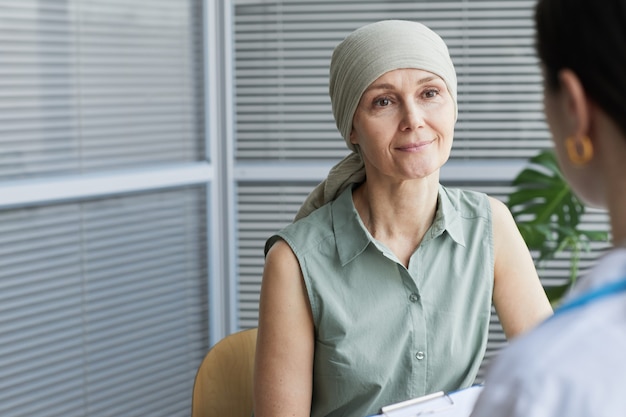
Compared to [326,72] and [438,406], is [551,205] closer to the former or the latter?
[326,72]

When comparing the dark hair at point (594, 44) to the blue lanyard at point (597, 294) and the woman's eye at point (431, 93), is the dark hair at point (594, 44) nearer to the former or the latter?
the blue lanyard at point (597, 294)

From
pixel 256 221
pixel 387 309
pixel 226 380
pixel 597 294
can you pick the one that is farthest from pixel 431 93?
pixel 256 221

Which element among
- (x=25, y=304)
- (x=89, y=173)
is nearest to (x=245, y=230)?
(x=89, y=173)

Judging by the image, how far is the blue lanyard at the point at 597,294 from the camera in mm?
693

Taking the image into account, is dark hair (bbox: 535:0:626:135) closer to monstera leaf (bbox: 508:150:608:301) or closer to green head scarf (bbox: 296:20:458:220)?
green head scarf (bbox: 296:20:458:220)

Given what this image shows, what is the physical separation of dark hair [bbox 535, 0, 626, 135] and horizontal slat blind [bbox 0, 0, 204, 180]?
6.24 feet

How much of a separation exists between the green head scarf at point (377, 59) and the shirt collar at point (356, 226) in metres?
0.15

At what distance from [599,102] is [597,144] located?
0.14 feet

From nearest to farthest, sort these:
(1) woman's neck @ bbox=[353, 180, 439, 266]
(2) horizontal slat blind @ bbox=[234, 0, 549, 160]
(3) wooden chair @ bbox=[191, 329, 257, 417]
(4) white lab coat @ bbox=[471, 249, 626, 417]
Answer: (4) white lab coat @ bbox=[471, 249, 626, 417], (1) woman's neck @ bbox=[353, 180, 439, 266], (3) wooden chair @ bbox=[191, 329, 257, 417], (2) horizontal slat blind @ bbox=[234, 0, 549, 160]

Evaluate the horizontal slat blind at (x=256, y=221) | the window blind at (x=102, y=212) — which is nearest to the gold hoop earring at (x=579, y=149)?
the window blind at (x=102, y=212)

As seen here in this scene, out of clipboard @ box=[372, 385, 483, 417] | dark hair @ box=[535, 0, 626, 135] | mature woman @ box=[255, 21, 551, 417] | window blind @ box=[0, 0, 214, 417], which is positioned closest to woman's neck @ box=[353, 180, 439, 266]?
mature woman @ box=[255, 21, 551, 417]

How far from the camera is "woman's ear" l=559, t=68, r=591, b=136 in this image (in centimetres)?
75

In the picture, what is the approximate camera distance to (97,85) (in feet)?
8.91

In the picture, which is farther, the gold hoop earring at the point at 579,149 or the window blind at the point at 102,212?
the window blind at the point at 102,212
